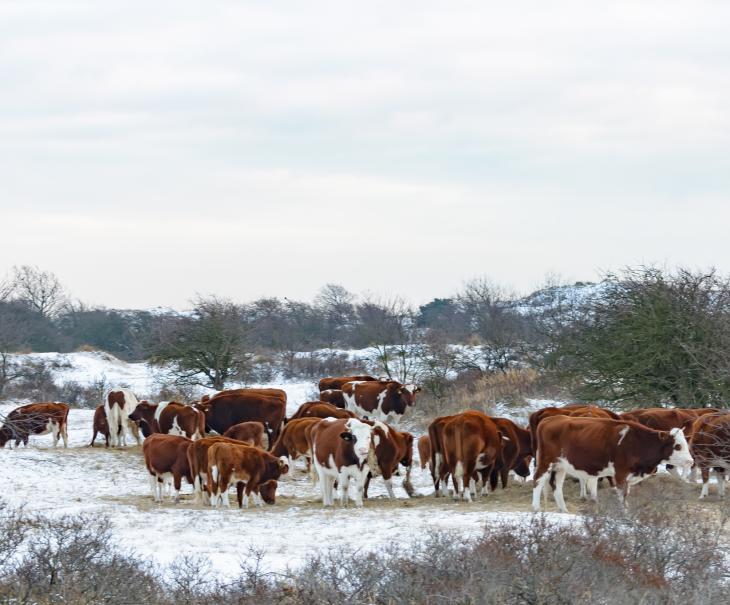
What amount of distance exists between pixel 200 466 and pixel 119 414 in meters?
9.23

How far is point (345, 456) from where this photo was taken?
1784cm

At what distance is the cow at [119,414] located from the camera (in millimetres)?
26781

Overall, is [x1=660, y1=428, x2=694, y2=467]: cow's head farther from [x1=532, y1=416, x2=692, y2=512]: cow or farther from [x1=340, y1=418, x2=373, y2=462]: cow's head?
[x1=340, y1=418, x2=373, y2=462]: cow's head

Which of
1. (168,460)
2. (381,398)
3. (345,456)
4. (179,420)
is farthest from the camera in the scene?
(381,398)

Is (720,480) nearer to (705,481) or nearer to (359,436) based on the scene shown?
(705,481)

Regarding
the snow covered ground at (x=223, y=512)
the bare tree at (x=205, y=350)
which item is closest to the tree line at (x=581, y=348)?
the bare tree at (x=205, y=350)

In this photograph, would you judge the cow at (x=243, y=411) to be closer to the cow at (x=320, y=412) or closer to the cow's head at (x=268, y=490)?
the cow at (x=320, y=412)

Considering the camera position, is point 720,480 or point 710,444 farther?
point 720,480

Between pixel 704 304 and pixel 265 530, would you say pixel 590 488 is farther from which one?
pixel 704 304

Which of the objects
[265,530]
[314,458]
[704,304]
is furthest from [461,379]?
[265,530]

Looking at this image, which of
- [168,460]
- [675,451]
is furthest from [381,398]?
[675,451]

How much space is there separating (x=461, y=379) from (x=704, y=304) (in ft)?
Answer: 45.0

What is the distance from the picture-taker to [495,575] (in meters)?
9.45

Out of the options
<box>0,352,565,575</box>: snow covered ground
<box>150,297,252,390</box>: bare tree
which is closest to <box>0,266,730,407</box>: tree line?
<box>150,297,252,390</box>: bare tree
